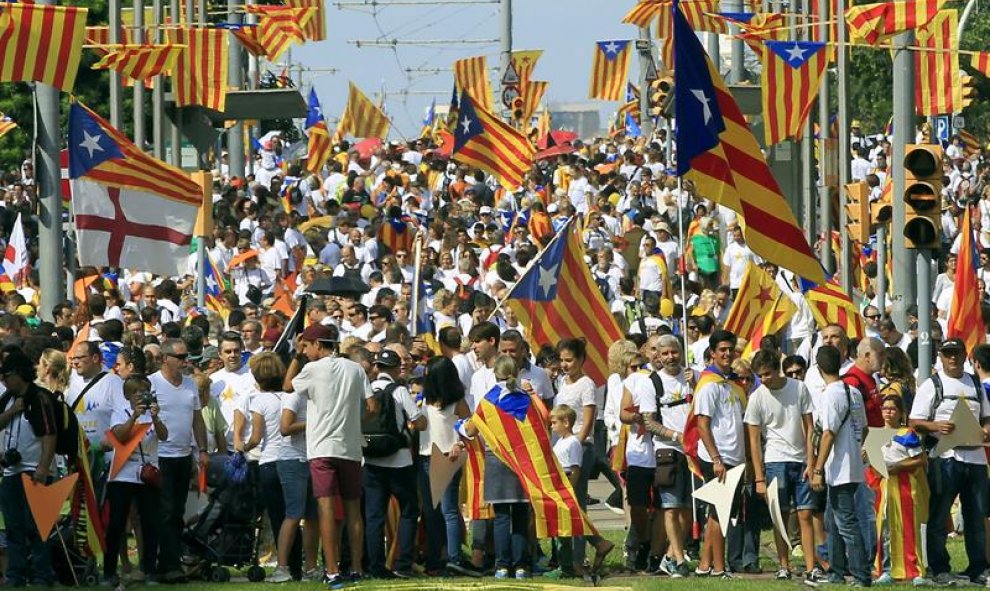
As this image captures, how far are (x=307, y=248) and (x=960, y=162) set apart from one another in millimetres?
18237

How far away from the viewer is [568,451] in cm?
1723

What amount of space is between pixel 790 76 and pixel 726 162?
11.4 meters

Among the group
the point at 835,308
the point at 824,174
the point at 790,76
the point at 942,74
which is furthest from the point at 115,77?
the point at 835,308

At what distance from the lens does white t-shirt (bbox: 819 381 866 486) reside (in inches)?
639

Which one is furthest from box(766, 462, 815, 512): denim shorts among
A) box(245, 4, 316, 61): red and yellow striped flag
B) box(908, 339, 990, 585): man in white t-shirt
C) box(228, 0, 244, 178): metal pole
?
box(228, 0, 244, 178): metal pole

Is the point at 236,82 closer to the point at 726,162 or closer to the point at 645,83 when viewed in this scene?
the point at 645,83

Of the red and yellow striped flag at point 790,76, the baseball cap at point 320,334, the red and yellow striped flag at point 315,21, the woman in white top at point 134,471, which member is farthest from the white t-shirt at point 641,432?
the red and yellow striped flag at point 315,21

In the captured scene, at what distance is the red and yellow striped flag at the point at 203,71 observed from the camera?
1152 inches

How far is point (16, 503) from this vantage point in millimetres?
15922

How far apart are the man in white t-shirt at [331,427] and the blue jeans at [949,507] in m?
4.06

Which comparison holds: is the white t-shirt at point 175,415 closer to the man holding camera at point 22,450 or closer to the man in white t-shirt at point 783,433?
the man holding camera at point 22,450

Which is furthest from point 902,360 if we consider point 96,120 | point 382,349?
point 96,120

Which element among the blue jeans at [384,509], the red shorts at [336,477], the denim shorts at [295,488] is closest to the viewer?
the red shorts at [336,477]

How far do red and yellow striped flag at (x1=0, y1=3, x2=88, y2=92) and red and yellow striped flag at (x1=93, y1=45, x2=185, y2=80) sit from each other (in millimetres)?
6675
